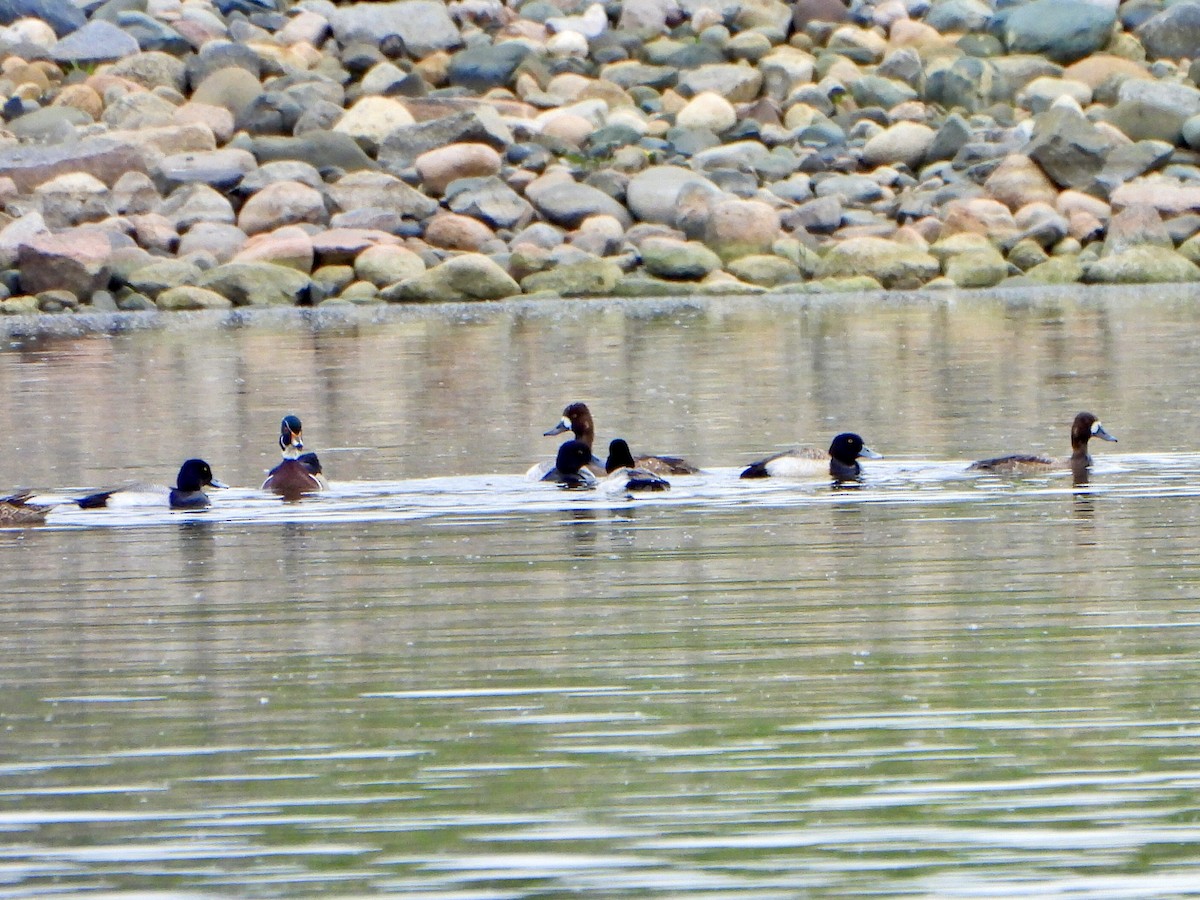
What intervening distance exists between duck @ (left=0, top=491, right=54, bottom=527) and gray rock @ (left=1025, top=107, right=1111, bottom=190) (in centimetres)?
3211

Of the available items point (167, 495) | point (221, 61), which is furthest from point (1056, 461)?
point (221, 61)

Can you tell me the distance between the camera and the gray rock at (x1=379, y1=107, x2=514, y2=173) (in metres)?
48.2

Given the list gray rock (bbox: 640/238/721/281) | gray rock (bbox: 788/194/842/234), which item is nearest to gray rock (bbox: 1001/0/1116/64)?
gray rock (bbox: 788/194/842/234)

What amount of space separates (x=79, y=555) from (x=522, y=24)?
42416 millimetres

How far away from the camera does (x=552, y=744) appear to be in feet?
29.0

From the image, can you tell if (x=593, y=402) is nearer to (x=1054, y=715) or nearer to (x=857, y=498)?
(x=857, y=498)

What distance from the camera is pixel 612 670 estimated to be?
1017 cm

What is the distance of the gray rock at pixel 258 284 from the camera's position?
42.4 meters

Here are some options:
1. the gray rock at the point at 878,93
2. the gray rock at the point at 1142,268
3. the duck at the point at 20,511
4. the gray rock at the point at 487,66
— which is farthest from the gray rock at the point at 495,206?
the duck at the point at 20,511

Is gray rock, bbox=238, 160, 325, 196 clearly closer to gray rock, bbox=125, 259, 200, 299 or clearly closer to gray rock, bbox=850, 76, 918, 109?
gray rock, bbox=125, 259, 200, 299

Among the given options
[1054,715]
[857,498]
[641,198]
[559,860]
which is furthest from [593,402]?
[641,198]

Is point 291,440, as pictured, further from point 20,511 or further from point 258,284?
point 258,284

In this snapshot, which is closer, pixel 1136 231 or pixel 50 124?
pixel 1136 231

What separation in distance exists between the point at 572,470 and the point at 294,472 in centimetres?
187
